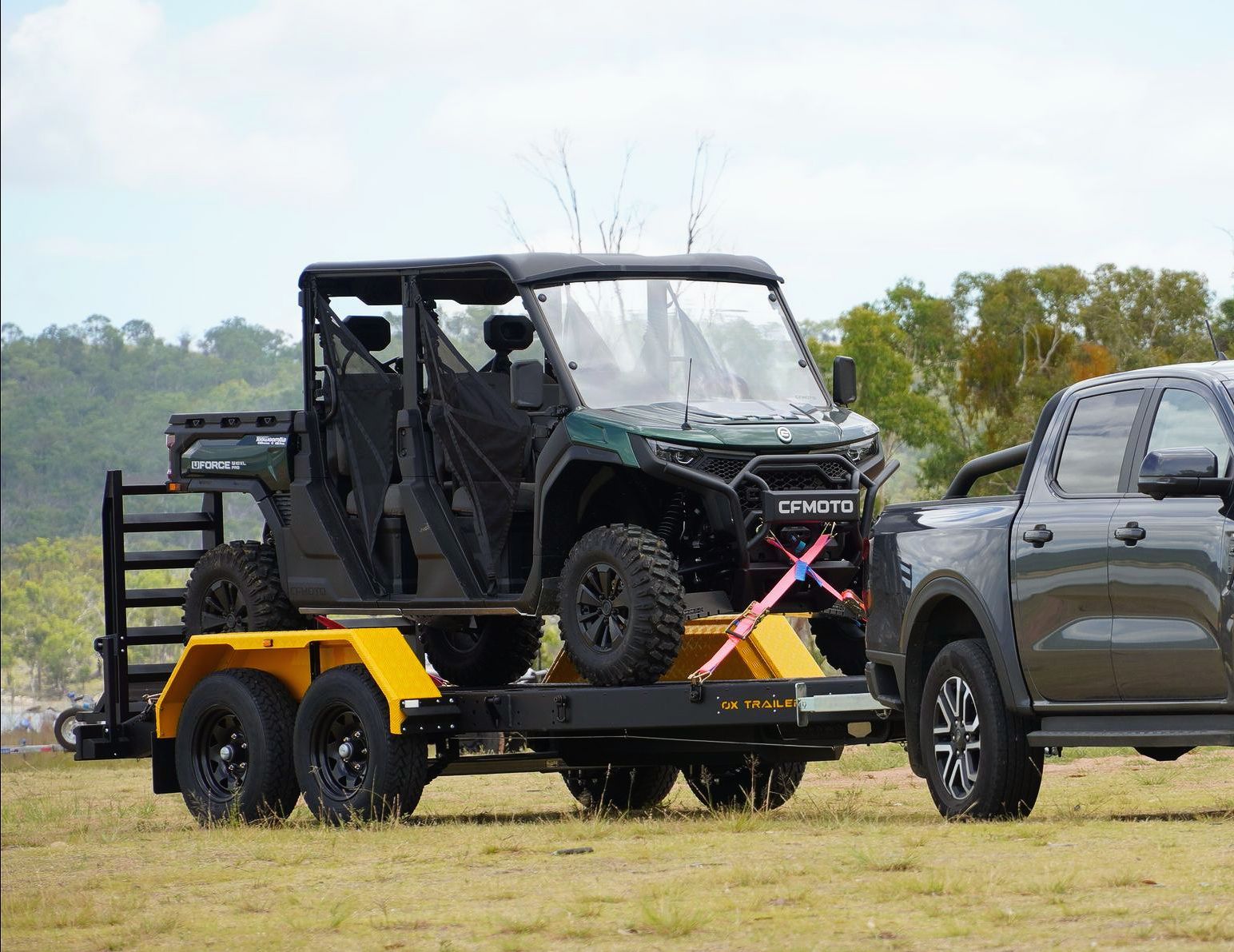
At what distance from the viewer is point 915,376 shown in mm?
55281

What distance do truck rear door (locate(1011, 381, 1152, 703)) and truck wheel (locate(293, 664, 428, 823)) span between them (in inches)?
160

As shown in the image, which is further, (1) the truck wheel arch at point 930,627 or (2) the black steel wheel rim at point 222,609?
(2) the black steel wheel rim at point 222,609

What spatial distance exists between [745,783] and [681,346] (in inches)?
120

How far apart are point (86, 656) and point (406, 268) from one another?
108882 mm

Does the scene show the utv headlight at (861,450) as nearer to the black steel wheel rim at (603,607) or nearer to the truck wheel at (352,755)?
the black steel wheel rim at (603,607)

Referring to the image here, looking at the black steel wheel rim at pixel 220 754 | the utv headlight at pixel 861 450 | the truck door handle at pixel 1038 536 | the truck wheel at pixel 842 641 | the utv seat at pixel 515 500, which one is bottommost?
the black steel wheel rim at pixel 220 754

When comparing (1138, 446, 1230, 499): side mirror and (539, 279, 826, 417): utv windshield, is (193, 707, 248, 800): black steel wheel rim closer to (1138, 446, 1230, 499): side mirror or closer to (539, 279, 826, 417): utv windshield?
(539, 279, 826, 417): utv windshield

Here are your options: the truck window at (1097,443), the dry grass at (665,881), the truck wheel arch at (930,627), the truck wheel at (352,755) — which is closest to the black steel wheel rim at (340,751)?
the truck wheel at (352,755)

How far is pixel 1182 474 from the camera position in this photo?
9141 mm

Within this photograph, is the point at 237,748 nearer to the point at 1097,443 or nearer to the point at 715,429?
the point at 715,429

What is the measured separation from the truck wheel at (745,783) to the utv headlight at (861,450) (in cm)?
206

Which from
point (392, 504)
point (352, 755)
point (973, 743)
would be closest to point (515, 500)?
point (392, 504)

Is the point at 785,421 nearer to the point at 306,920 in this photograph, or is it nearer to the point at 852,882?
the point at 852,882

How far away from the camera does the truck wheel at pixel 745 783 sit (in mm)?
14021
